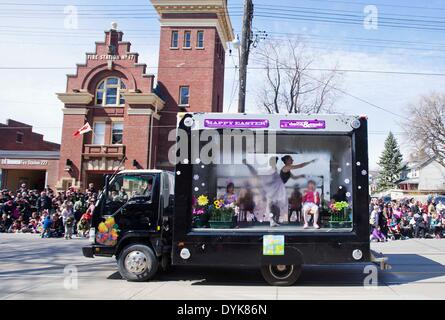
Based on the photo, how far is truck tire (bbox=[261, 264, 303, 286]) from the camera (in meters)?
7.96

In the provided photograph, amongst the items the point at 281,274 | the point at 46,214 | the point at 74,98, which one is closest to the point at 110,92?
the point at 74,98

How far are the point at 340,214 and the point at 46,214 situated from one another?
14.3 m

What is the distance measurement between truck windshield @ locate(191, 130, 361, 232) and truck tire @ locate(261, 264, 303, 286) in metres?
0.80

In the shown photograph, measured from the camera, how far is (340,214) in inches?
316

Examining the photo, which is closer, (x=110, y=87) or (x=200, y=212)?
(x=200, y=212)

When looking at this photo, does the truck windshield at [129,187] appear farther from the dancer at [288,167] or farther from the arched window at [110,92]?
the arched window at [110,92]

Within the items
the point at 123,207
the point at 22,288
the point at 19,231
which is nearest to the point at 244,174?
the point at 123,207

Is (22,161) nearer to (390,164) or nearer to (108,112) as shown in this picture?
(108,112)

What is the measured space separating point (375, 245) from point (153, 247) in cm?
1034

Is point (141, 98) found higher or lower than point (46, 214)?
higher

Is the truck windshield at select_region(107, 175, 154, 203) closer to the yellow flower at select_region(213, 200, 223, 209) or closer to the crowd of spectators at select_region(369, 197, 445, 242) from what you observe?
the yellow flower at select_region(213, 200, 223, 209)

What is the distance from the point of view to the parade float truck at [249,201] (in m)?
7.74

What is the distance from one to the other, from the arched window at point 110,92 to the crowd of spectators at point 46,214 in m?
11.9
